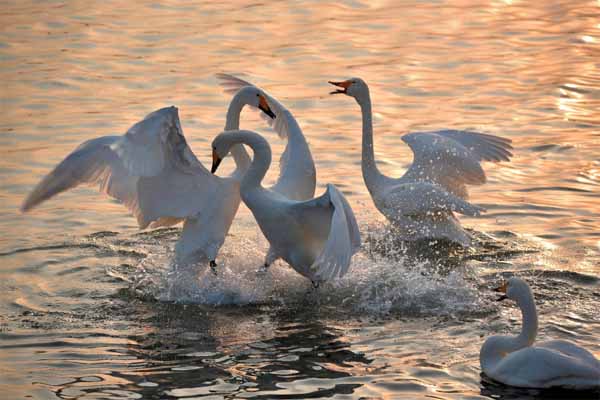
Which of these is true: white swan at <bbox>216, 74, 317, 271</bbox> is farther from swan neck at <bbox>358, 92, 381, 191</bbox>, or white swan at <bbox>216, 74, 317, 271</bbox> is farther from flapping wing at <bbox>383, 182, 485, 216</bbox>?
swan neck at <bbox>358, 92, 381, 191</bbox>

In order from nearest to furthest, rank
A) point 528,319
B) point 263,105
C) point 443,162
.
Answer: point 528,319 < point 263,105 < point 443,162

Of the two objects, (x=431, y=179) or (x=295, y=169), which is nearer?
(x=295, y=169)

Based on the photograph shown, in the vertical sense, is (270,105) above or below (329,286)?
above

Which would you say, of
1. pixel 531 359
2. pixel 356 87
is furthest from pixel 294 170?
pixel 531 359

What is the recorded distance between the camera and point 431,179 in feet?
34.9

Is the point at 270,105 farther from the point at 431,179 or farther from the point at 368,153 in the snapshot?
the point at 431,179

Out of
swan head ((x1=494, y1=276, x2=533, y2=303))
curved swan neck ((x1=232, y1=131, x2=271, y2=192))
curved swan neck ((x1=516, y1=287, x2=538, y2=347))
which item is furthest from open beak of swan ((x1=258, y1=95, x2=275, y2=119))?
curved swan neck ((x1=516, y1=287, x2=538, y2=347))

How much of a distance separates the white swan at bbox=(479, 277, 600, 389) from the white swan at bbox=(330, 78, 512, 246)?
7.55 ft

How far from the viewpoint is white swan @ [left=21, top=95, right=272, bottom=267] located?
28.7 feet

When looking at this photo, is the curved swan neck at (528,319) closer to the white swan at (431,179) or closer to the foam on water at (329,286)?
the foam on water at (329,286)

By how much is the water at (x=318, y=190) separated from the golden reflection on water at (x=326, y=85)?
38 millimetres

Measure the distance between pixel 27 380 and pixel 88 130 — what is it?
6029mm

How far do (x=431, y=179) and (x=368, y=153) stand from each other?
573mm

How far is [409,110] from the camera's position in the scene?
46.6 ft
